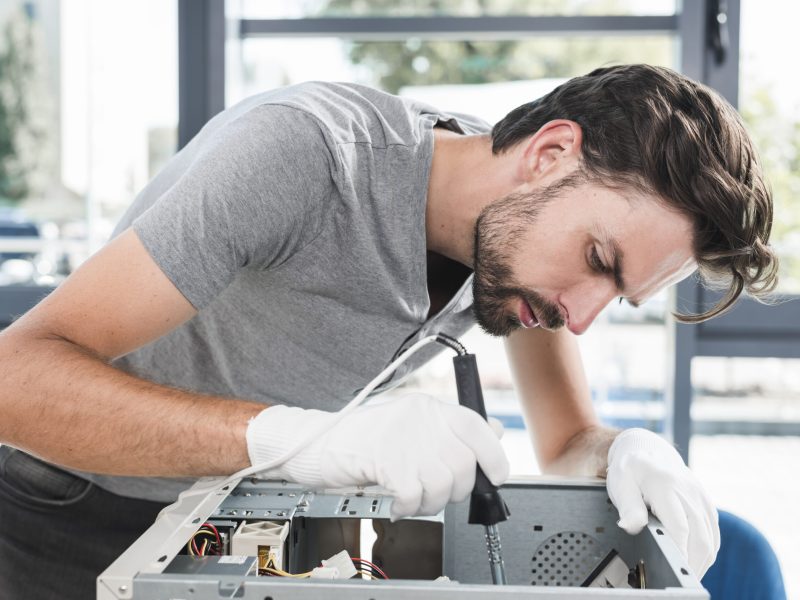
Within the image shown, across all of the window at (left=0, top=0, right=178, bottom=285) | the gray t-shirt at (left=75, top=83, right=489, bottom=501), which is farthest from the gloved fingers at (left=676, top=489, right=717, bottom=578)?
the window at (left=0, top=0, right=178, bottom=285)

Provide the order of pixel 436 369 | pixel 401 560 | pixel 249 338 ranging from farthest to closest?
pixel 436 369, pixel 249 338, pixel 401 560

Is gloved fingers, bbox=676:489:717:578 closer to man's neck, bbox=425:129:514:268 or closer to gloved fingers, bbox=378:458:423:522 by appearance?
gloved fingers, bbox=378:458:423:522

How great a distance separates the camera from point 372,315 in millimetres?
1054

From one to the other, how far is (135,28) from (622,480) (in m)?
2.06

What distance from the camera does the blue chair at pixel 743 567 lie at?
102 cm

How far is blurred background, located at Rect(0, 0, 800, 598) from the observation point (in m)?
2.15

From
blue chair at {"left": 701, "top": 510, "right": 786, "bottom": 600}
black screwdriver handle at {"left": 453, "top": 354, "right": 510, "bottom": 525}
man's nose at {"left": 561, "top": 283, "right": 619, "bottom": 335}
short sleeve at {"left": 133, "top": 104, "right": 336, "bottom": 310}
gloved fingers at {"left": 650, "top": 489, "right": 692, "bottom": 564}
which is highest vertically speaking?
short sleeve at {"left": 133, "top": 104, "right": 336, "bottom": 310}

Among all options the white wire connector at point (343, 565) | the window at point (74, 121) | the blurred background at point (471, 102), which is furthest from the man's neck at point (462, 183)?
the window at point (74, 121)

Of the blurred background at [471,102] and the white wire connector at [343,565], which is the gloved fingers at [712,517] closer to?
the white wire connector at [343,565]

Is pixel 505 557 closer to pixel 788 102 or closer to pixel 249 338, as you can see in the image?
pixel 249 338

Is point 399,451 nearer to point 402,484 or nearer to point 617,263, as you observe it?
point 402,484

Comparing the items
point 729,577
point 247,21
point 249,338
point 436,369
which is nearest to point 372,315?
point 249,338

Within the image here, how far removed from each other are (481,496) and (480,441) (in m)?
0.05

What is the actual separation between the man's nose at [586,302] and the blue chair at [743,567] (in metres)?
0.37
